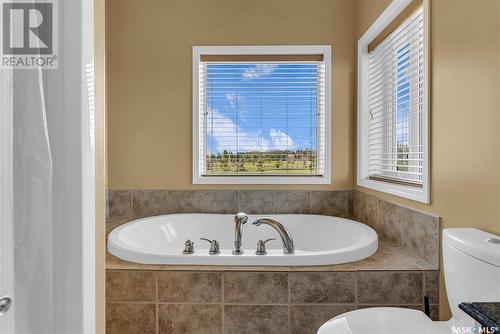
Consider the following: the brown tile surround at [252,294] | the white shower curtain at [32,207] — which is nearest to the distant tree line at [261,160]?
the brown tile surround at [252,294]

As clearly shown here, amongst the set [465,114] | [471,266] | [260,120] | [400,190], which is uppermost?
[260,120]

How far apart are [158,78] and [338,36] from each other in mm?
1656

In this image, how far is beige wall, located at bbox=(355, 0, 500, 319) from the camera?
4.05 feet

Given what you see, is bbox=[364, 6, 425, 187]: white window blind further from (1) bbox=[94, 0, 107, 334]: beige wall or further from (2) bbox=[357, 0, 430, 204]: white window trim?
(1) bbox=[94, 0, 107, 334]: beige wall

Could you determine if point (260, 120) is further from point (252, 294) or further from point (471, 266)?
point (471, 266)

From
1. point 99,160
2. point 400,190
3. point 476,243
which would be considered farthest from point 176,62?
point 476,243

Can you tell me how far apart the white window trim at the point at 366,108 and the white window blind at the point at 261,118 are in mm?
338

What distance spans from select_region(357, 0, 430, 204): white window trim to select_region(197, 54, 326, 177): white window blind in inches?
13.3

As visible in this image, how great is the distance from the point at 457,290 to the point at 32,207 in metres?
1.44

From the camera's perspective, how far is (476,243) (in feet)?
3.74

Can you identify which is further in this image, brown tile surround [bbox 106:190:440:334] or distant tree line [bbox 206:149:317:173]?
distant tree line [bbox 206:149:317:173]

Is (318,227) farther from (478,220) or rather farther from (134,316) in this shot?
(134,316)

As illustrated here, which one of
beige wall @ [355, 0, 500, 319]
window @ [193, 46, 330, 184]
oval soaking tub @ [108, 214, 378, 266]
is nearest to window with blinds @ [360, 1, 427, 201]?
beige wall @ [355, 0, 500, 319]

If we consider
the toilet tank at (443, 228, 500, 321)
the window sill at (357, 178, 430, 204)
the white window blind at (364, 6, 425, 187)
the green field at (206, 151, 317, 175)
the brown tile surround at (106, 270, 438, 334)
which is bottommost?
the brown tile surround at (106, 270, 438, 334)
